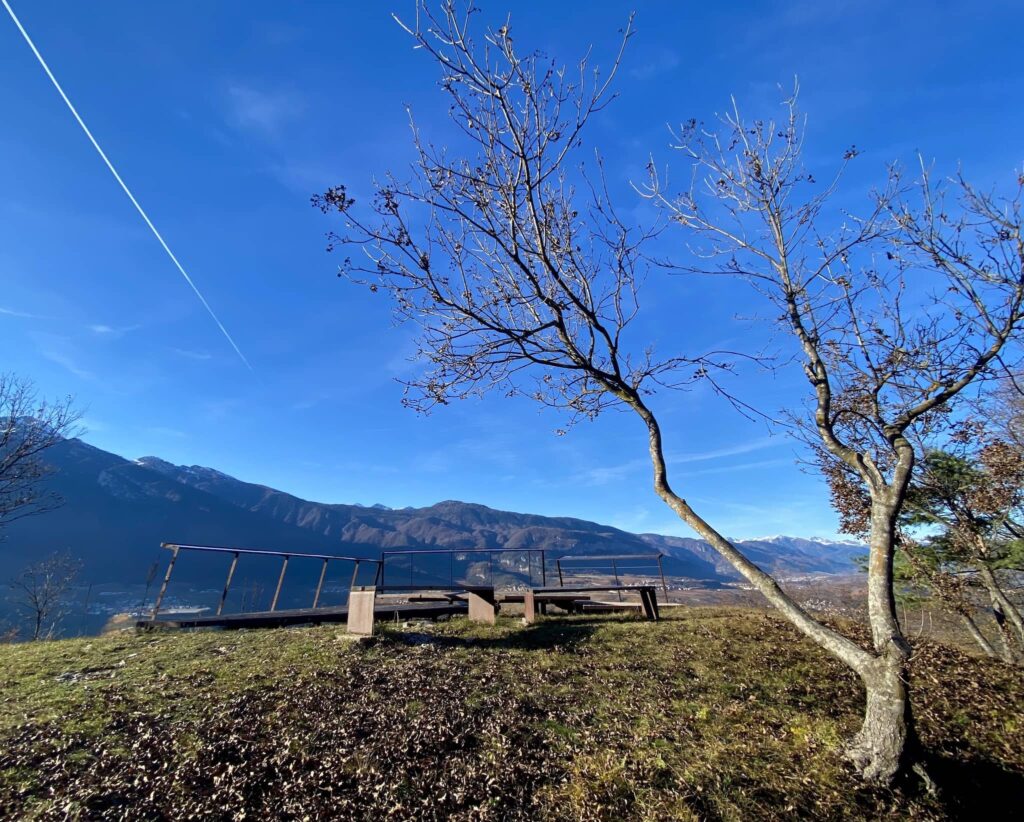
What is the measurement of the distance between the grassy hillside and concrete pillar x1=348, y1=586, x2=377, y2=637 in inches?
21.5

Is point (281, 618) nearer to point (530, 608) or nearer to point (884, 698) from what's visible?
point (530, 608)

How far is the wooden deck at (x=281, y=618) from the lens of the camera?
10.5m

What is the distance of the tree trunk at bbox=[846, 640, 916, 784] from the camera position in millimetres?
4191

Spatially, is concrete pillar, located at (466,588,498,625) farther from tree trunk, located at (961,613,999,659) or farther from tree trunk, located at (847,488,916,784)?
tree trunk, located at (961,613,999,659)

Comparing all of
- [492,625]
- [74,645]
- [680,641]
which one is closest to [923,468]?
[680,641]

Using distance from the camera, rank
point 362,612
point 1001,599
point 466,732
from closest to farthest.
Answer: point 466,732
point 362,612
point 1001,599

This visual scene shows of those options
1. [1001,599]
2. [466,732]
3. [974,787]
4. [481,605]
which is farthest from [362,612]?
[1001,599]

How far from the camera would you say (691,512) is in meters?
5.52

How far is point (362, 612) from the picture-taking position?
9.38 metres

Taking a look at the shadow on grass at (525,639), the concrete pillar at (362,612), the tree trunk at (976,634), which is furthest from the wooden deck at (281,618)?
the tree trunk at (976,634)

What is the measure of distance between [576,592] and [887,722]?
24.4ft

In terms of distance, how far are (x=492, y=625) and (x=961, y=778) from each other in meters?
8.00

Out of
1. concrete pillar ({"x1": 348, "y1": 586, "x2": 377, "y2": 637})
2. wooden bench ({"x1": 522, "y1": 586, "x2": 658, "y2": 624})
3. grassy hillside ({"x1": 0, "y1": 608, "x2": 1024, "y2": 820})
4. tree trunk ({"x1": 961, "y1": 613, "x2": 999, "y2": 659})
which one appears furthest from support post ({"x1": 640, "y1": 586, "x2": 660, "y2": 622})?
tree trunk ({"x1": 961, "y1": 613, "x2": 999, "y2": 659})

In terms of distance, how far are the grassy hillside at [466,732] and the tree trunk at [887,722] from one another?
17 centimetres
